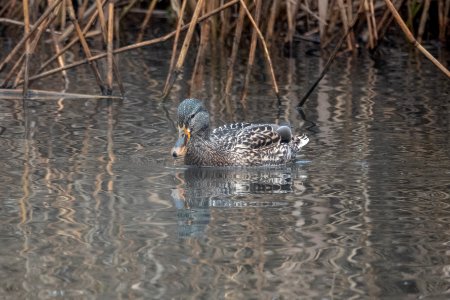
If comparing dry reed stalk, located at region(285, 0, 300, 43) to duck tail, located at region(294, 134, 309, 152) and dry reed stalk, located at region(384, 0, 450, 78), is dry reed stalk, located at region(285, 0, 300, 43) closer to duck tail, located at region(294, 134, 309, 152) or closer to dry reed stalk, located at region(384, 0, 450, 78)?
dry reed stalk, located at region(384, 0, 450, 78)

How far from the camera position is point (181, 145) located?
6836 millimetres

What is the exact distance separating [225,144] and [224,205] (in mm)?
1352

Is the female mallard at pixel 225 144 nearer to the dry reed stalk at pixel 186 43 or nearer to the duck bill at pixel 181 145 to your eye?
the duck bill at pixel 181 145

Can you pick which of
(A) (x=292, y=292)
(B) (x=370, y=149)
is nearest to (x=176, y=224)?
(A) (x=292, y=292)

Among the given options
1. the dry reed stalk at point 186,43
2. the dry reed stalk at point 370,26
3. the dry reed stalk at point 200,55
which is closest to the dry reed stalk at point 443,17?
the dry reed stalk at point 370,26

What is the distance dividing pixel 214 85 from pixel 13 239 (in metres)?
5.24

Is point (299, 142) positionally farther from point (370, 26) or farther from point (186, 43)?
point (370, 26)

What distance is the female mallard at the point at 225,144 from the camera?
7.00 meters

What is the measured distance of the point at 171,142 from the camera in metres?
7.54

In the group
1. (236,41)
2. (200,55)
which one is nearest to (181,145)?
(200,55)

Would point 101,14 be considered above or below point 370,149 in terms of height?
above

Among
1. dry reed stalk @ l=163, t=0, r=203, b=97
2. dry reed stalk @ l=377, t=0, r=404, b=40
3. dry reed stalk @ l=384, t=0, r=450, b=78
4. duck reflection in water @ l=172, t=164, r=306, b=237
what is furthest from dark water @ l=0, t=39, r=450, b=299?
dry reed stalk @ l=377, t=0, r=404, b=40

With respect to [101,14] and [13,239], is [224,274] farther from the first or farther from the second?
[101,14]

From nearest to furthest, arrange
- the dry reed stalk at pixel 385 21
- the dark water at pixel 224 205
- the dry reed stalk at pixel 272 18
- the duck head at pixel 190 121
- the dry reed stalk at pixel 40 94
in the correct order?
the dark water at pixel 224 205
the duck head at pixel 190 121
the dry reed stalk at pixel 40 94
the dry reed stalk at pixel 272 18
the dry reed stalk at pixel 385 21
